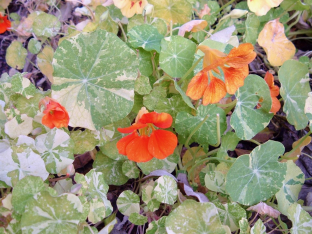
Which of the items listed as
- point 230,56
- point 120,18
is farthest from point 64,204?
point 120,18

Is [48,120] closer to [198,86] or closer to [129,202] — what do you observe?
[129,202]

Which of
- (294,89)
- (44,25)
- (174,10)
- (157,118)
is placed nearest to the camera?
(157,118)

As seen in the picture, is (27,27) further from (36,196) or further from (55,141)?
(36,196)

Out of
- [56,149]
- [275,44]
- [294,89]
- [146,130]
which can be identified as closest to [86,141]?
[56,149]

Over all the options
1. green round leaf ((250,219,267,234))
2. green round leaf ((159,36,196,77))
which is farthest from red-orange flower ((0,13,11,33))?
green round leaf ((250,219,267,234))

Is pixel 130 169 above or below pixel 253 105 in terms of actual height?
below

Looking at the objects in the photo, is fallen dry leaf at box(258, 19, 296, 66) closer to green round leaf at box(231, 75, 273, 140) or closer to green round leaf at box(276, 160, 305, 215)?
green round leaf at box(231, 75, 273, 140)

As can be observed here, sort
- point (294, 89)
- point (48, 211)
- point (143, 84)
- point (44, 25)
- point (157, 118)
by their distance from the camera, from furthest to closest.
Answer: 1. point (44, 25)
2. point (294, 89)
3. point (143, 84)
4. point (157, 118)
5. point (48, 211)
